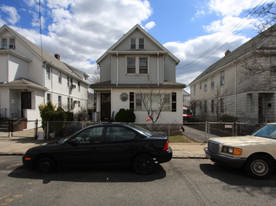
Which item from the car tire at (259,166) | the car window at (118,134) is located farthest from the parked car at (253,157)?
the car window at (118,134)

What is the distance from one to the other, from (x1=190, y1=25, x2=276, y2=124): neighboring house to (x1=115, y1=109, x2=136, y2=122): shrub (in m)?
7.97

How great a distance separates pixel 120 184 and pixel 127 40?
1341 centimetres

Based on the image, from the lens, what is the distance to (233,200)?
3359 mm

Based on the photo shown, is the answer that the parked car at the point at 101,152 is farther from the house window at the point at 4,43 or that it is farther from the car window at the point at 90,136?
the house window at the point at 4,43

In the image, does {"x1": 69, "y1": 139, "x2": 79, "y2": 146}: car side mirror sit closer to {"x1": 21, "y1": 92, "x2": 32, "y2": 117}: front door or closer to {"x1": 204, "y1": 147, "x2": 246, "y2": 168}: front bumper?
{"x1": 204, "y1": 147, "x2": 246, "y2": 168}: front bumper

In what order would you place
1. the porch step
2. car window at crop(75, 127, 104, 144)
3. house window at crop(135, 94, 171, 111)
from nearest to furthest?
car window at crop(75, 127, 104, 144) → the porch step → house window at crop(135, 94, 171, 111)

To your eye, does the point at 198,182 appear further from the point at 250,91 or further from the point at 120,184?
the point at 250,91

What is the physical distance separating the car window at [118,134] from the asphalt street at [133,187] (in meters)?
1.02

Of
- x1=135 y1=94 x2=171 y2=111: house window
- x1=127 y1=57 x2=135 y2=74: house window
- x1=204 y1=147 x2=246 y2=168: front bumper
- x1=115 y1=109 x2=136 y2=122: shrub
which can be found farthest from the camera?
x1=127 y1=57 x2=135 y2=74: house window

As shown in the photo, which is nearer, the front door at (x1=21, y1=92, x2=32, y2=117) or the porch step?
the porch step

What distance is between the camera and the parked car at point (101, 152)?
4777 mm

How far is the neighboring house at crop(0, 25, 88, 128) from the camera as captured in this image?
1381 centimetres

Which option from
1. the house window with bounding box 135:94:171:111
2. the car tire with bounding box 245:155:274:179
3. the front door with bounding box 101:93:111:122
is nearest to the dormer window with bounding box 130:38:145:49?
the house window with bounding box 135:94:171:111

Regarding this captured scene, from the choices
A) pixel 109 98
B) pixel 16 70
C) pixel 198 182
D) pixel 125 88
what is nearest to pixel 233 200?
pixel 198 182
